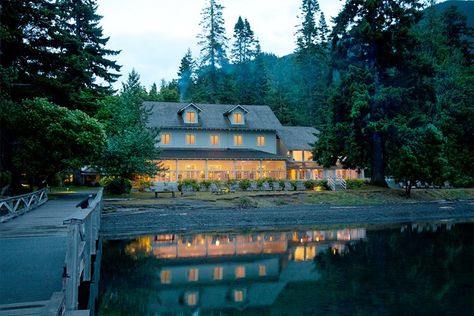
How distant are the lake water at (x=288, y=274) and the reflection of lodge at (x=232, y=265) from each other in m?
0.03

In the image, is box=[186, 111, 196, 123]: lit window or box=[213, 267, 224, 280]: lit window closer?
box=[213, 267, 224, 280]: lit window

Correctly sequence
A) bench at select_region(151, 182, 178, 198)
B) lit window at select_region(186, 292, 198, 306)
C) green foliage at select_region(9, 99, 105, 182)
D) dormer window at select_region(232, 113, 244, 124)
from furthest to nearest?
dormer window at select_region(232, 113, 244, 124) < bench at select_region(151, 182, 178, 198) < green foliage at select_region(9, 99, 105, 182) < lit window at select_region(186, 292, 198, 306)

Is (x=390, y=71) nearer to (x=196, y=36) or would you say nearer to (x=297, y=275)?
(x=297, y=275)

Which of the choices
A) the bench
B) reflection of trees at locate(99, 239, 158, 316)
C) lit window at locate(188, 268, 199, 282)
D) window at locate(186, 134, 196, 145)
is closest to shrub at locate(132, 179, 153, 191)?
the bench

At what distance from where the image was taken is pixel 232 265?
17156 millimetres

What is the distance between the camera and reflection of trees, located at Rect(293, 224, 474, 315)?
452 inches

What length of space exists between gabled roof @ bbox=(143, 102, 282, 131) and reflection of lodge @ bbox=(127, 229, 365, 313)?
2522 centimetres

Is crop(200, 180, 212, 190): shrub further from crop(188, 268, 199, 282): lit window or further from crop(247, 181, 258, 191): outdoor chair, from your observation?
crop(188, 268, 199, 282): lit window

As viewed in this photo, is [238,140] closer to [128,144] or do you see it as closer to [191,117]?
[191,117]

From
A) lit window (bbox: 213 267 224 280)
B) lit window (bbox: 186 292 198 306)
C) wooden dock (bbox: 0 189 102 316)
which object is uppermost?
wooden dock (bbox: 0 189 102 316)

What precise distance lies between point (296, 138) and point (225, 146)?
1068cm

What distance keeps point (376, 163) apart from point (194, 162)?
59.6 feet

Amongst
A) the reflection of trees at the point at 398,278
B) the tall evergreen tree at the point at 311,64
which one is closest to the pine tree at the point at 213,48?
the tall evergreen tree at the point at 311,64

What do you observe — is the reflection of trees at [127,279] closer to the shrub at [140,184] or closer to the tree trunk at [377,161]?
the shrub at [140,184]
